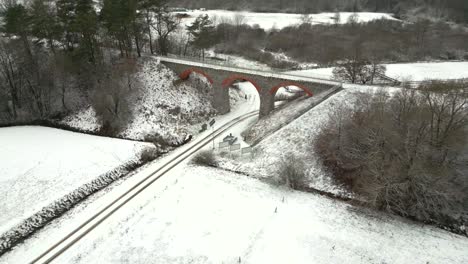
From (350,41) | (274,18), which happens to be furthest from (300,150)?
(274,18)

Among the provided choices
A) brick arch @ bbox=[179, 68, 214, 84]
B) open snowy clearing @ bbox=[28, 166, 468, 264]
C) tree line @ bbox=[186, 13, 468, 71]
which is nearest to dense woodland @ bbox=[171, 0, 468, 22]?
tree line @ bbox=[186, 13, 468, 71]

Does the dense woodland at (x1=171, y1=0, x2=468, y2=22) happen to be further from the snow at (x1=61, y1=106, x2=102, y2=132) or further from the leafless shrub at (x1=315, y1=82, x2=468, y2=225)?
the leafless shrub at (x1=315, y1=82, x2=468, y2=225)

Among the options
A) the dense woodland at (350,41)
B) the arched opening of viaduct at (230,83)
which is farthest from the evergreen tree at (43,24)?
the dense woodland at (350,41)

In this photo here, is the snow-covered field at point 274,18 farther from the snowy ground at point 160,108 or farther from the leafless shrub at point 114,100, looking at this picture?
the leafless shrub at point 114,100

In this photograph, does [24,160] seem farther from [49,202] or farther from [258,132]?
[258,132]

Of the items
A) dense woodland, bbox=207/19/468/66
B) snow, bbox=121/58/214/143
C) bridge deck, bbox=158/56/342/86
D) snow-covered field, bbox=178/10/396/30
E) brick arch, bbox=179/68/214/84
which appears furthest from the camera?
snow-covered field, bbox=178/10/396/30

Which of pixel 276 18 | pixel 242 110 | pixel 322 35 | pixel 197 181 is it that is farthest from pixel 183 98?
pixel 276 18

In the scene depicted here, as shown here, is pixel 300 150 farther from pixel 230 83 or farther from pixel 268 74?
pixel 230 83

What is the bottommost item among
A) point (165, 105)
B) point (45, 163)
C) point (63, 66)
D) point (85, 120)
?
Answer: point (45, 163)
